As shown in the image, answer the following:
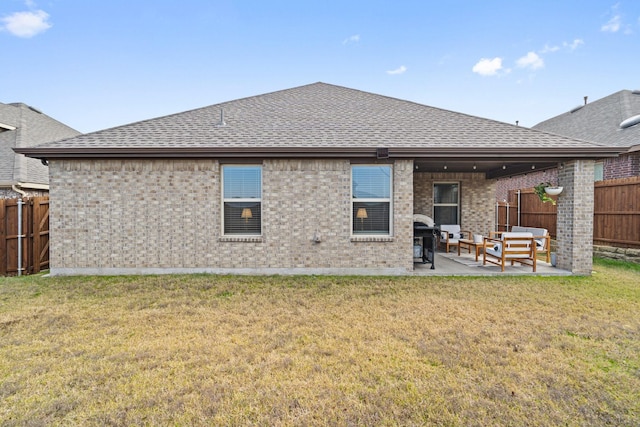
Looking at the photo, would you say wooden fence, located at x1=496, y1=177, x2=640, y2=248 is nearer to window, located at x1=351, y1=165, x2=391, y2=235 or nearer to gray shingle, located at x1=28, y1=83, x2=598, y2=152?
gray shingle, located at x1=28, y1=83, x2=598, y2=152

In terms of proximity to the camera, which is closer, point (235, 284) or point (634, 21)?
point (235, 284)

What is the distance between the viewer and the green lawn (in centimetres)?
239

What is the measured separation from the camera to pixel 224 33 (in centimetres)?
1289

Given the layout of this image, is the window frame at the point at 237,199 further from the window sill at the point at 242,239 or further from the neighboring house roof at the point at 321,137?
the neighboring house roof at the point at 321,137

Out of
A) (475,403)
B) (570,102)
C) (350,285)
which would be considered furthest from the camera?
(570,102)

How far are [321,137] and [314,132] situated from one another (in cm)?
42

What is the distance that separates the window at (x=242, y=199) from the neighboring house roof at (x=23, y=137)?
8340 mm

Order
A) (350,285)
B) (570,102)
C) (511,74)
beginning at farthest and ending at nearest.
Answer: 1. (570,102)
2. (511,74)
3. (350,285)

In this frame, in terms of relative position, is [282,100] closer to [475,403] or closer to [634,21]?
[475,403]

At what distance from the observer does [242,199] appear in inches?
288

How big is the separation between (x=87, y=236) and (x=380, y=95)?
10017 mm

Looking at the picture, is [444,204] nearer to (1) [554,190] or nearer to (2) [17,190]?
(1) [554,190]

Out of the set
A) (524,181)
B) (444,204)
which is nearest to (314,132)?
(444,204)

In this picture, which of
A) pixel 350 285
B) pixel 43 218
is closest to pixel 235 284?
pixel 350 285
